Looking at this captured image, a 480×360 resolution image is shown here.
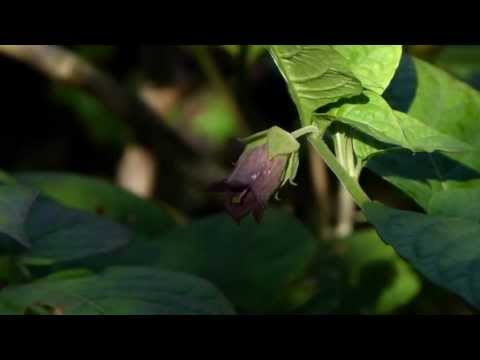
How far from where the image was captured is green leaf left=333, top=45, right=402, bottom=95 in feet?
3.47

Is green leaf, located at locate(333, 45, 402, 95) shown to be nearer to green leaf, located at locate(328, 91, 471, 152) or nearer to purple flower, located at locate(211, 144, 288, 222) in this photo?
green leaf, located at locate(328, 91, 471, 152)

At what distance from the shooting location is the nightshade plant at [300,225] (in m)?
0.99

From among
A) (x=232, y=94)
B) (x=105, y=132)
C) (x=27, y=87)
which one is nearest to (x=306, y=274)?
(x=232, y=94)

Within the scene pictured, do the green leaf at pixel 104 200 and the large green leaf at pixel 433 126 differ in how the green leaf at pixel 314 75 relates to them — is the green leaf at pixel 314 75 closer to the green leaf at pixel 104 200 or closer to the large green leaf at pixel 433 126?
the large green leaf at pixel 433 126

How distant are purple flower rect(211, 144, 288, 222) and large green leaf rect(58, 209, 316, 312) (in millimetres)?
612

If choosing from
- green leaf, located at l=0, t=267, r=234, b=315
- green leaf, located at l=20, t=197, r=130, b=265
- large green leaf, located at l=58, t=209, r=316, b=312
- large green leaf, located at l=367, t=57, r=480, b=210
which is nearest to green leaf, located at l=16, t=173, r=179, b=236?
large green leaf, located at l=58, t=209, r=316, b=312

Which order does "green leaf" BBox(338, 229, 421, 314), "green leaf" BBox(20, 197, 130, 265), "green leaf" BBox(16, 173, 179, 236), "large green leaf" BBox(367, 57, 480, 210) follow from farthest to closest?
"green leaf" BBox(16, 173, 179, 236) → "green leaf" BBox(338, 229, 421, 314) → "green leaf" BBox(20, 197, 130, 265) → "large green leaf" BBox(367, 57, 480, 210)

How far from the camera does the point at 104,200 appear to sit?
2.11 m

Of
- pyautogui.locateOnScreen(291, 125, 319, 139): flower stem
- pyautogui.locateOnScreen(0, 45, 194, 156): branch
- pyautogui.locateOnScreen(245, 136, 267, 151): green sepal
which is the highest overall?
pyautogui.locateOnScreen(291, 125, 319, 139): flower stem

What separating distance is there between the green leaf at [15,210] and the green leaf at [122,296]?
226mm

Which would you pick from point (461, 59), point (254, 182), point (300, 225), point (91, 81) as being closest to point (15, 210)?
point (254, 182)

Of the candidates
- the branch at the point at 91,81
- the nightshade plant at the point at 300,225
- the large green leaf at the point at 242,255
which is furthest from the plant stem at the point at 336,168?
the branch at the point at 91,81

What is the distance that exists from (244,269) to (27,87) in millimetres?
1941

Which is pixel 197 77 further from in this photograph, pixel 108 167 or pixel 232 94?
pixel 232 94
